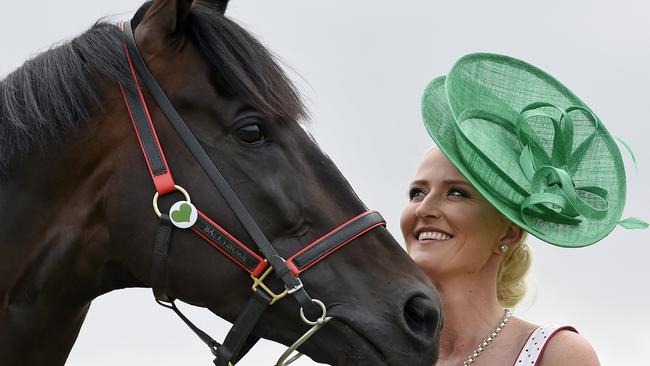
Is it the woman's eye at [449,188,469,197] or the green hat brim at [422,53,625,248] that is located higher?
the green hat brim at [422,53,625,248]

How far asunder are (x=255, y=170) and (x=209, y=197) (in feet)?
0.74

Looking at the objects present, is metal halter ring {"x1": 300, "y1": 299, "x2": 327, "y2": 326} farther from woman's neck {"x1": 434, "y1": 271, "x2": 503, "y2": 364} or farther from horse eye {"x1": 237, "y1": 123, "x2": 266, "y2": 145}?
woman's neck {"x1": 434, "y1": 271, "x2": 503, "y2": 364}

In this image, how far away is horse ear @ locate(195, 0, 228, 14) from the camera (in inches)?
197

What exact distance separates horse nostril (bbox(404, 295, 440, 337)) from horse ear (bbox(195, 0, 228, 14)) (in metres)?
1.66

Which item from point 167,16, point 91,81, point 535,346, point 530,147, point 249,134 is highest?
point 167,16

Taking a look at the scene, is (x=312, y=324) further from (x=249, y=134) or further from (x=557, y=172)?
(x=557, y=172)

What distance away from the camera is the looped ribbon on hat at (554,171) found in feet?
17.1

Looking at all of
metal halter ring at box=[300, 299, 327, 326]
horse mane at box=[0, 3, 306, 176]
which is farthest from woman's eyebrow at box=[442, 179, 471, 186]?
metal halter ring at box=[300, 299, 327, 326]

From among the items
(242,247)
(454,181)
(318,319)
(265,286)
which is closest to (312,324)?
(318,319)

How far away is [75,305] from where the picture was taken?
471 centimetres

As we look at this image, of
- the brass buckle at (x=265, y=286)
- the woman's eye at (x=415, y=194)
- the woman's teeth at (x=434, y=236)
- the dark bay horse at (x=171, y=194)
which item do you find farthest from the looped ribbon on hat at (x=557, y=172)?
the brass buckle at (x=265, y=286)

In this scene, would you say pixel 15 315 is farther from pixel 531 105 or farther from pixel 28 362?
pixel 531 105

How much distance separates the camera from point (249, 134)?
15.1 ft

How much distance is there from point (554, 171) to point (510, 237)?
0.53 meters
